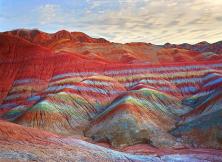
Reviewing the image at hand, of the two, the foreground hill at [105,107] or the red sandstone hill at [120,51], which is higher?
the red sandstone hill at [120,51]

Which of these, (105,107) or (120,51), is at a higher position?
(120,51)

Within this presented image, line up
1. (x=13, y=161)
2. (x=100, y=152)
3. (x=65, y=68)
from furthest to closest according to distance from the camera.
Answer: (x=65, y=68)
(x=100, y=152)
(x=13, y=161)

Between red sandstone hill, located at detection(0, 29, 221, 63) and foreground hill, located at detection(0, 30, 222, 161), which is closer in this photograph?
foreground hill, located at detection(0, 30, 222, 161)

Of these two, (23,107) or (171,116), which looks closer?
(171,116)

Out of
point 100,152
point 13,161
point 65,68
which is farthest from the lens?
point 65,68

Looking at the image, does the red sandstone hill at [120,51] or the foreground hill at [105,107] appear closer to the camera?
the foreground hill at [105,107]

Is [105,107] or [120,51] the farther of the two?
[120,51]

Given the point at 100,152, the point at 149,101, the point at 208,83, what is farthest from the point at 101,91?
the point at 100,152

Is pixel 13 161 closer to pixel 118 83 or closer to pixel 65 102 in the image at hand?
pixel 65 102
